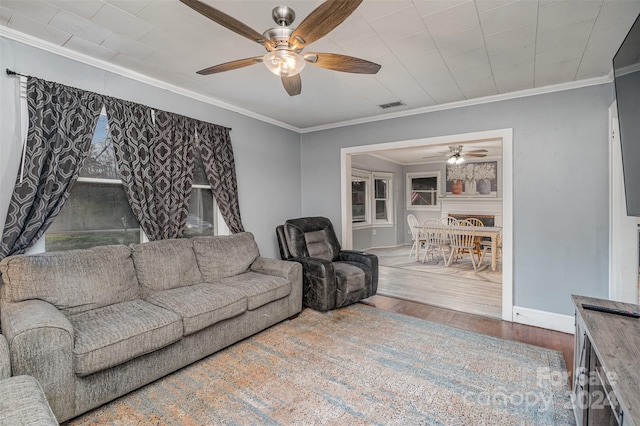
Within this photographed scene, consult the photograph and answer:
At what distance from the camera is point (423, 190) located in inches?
337

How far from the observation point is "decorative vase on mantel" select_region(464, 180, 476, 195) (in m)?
7.80

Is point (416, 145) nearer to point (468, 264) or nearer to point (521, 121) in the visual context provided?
point (521, 121)

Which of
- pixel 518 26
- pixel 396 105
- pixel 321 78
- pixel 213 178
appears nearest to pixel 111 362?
pixel 213 178

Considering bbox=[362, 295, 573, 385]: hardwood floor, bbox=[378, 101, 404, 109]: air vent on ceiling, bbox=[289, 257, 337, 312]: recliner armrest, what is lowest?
bbox=[362, 295, 573, 385]: hardwood floor

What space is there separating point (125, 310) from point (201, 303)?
19.8 inches

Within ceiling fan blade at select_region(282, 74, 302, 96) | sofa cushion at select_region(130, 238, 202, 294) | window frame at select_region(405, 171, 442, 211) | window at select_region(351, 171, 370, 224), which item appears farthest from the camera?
window frame at select_region(405, 171, 442, 211)

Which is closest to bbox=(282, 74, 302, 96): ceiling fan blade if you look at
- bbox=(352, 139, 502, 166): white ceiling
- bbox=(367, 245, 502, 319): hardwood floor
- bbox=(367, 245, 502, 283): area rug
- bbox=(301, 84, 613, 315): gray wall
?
bbox=(301, 84, 613, 315): gray wall

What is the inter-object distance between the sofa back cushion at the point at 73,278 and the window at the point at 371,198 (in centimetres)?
516

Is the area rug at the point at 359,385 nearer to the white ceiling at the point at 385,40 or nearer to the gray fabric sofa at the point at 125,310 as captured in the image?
the gray fabric sofa at the point at 125,310

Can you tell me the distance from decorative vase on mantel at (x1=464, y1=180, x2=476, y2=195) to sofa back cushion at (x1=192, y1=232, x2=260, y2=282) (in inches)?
252

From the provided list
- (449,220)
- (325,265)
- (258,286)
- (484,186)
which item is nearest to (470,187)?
(484,186)

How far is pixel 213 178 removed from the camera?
136 inches

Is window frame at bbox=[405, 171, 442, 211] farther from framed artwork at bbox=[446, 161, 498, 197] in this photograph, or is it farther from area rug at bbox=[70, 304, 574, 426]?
area rug at bbox=[70, 304, 574, 426]

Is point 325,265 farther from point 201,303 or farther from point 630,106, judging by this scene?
point 630,106
